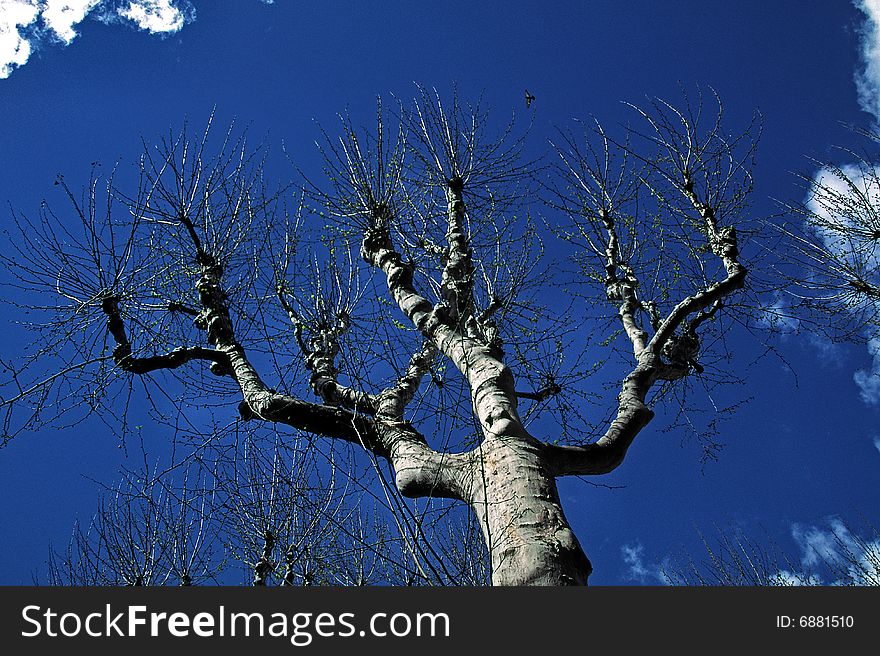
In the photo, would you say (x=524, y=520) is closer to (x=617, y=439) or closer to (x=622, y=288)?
(x=617, y=439)

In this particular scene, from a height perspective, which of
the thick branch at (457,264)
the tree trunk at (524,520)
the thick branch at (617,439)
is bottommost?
the tree trunk at (524,520)

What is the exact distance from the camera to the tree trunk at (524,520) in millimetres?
2592

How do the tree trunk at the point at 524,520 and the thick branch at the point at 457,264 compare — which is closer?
the tree trunk at the point at 524,520

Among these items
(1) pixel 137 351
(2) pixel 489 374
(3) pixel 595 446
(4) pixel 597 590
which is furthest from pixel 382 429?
(1) pixel 137 351

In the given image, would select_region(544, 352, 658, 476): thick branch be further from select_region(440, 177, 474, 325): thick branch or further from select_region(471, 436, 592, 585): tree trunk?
select_region(440, 177, 474, 325): thick branch

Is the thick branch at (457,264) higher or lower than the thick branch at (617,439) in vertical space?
higher

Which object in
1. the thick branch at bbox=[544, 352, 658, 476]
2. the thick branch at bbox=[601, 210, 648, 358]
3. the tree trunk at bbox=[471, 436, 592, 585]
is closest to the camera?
the tree trunk at bbox=[471, 436, 592, 585]

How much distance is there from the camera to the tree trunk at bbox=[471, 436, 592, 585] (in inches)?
102

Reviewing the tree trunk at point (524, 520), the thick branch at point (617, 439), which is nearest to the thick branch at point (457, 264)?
the thick branch at point (617, 439)

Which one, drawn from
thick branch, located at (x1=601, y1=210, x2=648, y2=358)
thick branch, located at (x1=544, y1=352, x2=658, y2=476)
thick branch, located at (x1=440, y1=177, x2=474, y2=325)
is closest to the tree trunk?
thick branch, located at (x1=544, y1=352, x2=658, y2=476)

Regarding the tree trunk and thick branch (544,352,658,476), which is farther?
thick branch (544,352,658,476)

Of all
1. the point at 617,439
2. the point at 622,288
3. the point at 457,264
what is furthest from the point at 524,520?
the point at 622,288

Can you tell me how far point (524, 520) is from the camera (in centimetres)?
278

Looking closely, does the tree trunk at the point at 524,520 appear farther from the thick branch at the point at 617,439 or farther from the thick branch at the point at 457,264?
the thick branch at the point at 457,264
